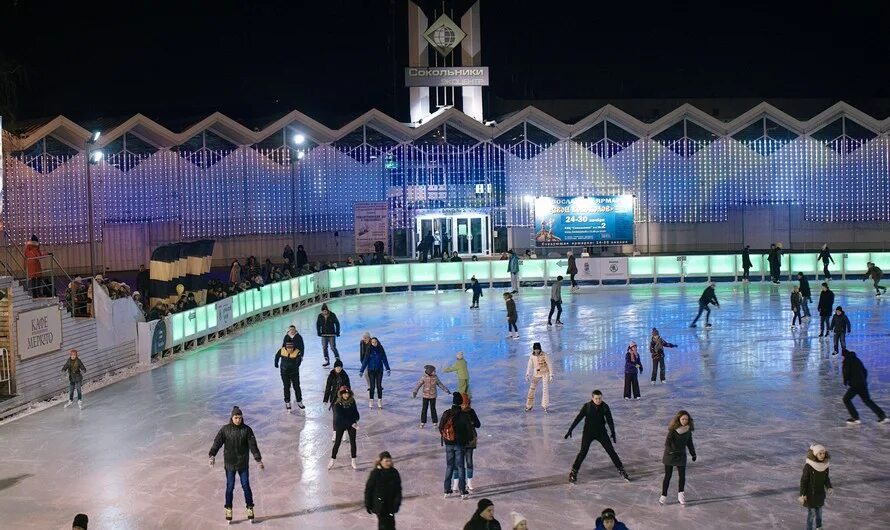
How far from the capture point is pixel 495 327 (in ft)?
90.1

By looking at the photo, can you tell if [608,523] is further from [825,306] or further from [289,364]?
[825,306]

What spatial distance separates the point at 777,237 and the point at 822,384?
29.8 metres

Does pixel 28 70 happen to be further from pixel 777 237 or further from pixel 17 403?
pixel 777 237

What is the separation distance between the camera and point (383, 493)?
10211 mm

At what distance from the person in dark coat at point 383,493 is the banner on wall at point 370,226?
34605 mm

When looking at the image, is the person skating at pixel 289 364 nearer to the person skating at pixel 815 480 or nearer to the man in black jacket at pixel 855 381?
Answer: the man in black jacket at pixel 855 381

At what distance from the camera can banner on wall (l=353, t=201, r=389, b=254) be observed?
44.8 metres

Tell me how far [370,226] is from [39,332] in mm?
25660

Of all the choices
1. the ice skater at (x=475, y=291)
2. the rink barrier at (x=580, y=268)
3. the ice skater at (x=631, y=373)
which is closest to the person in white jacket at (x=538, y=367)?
the ice skater at (x=631, y=373)

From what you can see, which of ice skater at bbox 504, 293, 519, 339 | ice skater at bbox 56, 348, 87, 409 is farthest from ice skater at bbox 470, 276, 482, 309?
ice skater at bbox 56, 348, 87, 409

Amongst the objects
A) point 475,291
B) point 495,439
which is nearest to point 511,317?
point 475,291

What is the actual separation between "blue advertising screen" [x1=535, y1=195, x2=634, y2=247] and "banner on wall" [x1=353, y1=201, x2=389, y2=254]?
7.40 m

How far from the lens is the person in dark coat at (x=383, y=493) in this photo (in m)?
10.2

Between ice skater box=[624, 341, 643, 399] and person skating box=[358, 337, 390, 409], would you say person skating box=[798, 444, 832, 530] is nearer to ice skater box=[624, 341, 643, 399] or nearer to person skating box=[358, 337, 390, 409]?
ice skater box=[624, 341, 643, 399]
